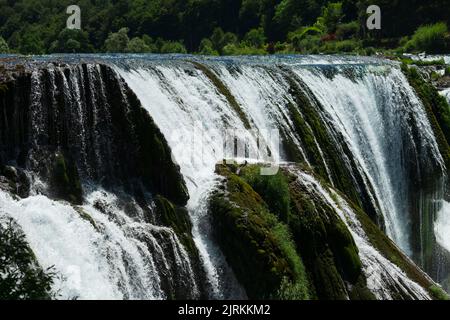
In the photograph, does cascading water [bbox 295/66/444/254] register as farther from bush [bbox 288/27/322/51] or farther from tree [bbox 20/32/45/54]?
tree [bbox 20/32/45/54]

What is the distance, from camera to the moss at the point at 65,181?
749 inches

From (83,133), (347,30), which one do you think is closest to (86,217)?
(83,133)

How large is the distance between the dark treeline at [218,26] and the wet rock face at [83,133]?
4017 cm

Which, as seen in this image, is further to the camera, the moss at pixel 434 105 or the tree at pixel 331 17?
the tree at pixel 331 17

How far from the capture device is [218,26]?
89.4 meters

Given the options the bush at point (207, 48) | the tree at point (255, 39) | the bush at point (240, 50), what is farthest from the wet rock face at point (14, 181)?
the tree at point (255, 39)

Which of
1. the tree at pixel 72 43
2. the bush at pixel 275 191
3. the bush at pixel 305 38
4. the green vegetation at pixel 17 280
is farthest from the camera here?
the tree at pixel 72 43

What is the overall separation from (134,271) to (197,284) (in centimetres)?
168

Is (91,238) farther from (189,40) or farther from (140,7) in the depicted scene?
(140,7)

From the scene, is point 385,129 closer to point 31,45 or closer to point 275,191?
point 275,191

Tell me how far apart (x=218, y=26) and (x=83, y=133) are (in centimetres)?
7040

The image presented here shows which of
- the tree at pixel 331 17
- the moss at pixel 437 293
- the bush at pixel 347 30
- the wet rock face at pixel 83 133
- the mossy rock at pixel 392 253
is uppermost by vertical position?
the tree at pixel 331 17

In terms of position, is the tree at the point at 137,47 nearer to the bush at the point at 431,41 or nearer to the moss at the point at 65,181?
the bush at the point at 431,41
